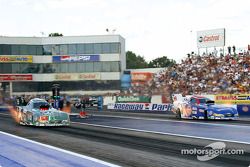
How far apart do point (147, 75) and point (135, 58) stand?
59.5 metres

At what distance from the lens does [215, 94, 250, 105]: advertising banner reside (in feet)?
95.8

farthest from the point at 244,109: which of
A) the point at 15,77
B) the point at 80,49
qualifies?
the point at 15,77

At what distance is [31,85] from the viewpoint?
67.3 m

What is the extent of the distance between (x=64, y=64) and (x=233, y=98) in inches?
1627

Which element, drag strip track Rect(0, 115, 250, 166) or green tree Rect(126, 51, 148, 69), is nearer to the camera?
drag strip track Rect(0, 115, 250, 166)

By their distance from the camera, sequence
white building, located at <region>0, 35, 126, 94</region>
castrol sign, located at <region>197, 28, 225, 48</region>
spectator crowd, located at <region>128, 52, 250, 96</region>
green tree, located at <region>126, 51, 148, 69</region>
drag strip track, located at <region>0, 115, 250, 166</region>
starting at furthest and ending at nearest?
1. green tree, located at <region>126, 51, 148, 69</region>
2. white building, located at <region>0, 35, 126, 94</region>
3. castrol sign, located at <region>197, 28, 225, 48</region>
4. spectator crowd, located at <region>128, 52, 250, 96</region>
5. drag strip track, located at <region>0, 115, 250, 166</region>

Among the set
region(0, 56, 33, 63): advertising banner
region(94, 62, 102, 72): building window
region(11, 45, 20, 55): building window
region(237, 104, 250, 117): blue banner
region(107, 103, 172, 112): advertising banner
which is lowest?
region(107, 103, 172, 112): advertising banner

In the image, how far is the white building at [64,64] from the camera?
66.2 metres

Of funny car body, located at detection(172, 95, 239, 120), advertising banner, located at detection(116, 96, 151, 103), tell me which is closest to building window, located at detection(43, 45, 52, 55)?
advertising banner, located at detection(116, 96, 151, 103)

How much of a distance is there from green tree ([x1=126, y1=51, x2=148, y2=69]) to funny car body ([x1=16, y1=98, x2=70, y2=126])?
3840 inches

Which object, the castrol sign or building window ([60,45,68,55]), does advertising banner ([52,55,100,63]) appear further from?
the castrol sign

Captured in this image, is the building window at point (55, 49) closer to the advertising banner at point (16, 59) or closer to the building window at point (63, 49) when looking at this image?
the building window at point (63, 49)

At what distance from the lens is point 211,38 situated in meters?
52.3

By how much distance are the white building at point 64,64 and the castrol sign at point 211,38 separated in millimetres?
16459
